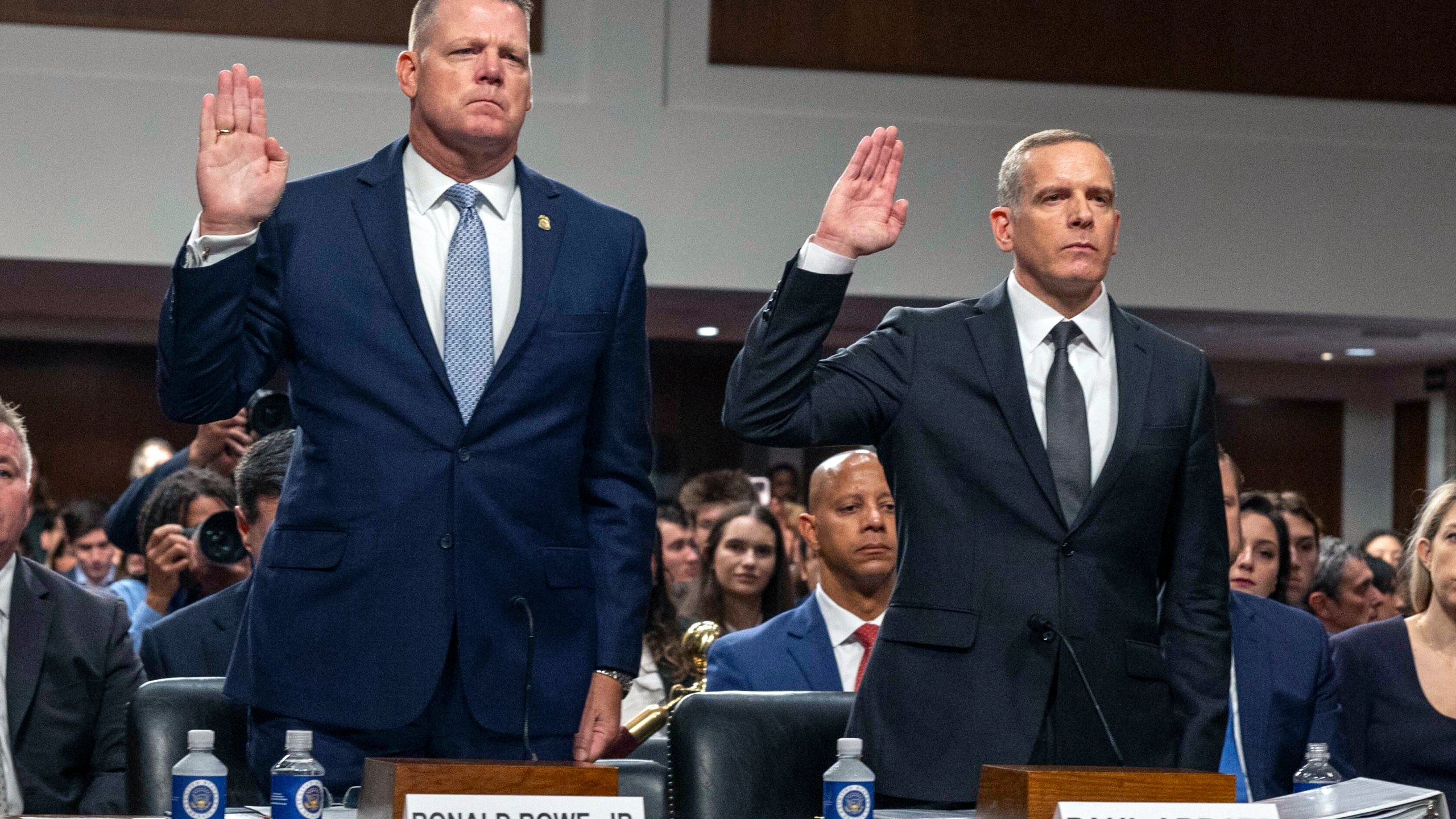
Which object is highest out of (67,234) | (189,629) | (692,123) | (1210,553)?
(692,123)

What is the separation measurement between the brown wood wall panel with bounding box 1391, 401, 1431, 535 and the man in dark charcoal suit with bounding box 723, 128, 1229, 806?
9.98m

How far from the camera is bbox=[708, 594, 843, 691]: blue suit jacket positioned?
3.31m

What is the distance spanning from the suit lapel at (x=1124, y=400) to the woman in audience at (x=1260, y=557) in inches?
87.4

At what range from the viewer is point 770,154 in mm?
7727

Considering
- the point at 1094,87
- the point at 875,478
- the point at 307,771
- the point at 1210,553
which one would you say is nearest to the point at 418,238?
the point at 307,771

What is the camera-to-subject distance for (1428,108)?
8273 millimetres

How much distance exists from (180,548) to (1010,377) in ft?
8.62

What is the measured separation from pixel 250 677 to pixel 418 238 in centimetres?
54

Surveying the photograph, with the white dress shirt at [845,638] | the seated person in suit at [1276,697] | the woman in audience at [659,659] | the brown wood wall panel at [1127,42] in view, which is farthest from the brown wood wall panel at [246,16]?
the seated person in suit at [1276,697]

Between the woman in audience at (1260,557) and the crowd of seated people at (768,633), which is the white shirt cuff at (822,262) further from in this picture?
the woman in audience at (1260,557)

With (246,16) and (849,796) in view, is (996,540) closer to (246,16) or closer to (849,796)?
(849,796)

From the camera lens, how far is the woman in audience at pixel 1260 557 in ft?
14.2

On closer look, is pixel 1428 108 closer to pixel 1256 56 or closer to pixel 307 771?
pixel 1256 56

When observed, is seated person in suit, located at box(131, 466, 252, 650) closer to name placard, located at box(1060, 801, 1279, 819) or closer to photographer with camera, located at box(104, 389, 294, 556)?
photographer with camera, located at box(104, 389, 294, 556)
